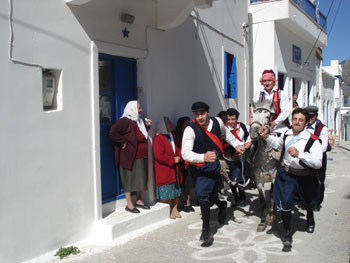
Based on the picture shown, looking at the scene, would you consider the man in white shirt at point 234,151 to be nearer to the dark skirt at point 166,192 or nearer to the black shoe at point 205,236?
the dark skirt at point 166,192

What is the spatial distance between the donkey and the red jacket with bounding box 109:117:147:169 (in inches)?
67.0

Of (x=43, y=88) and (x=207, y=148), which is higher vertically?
(x=43, y=88)

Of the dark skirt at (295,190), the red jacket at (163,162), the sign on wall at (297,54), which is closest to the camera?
the dark skirt at (295,190)

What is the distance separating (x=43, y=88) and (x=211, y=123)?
213 cm

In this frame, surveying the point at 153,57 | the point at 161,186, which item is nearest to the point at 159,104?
the point at 153,57

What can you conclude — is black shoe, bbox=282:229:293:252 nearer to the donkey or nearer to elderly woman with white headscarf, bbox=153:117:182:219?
the donkey

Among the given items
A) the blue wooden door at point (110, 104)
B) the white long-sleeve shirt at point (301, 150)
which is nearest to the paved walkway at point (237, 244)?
the blue wooden door at point (110, 104)

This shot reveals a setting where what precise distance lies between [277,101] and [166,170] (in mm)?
1987

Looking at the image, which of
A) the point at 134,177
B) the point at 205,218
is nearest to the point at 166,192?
the point at 134,177

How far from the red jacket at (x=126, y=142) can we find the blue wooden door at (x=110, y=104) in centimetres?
19

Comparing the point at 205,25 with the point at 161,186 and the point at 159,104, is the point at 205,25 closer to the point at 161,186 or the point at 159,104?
the point at 159,104

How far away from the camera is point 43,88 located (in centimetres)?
404

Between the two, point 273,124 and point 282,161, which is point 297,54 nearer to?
point 273,124

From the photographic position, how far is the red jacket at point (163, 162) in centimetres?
545
